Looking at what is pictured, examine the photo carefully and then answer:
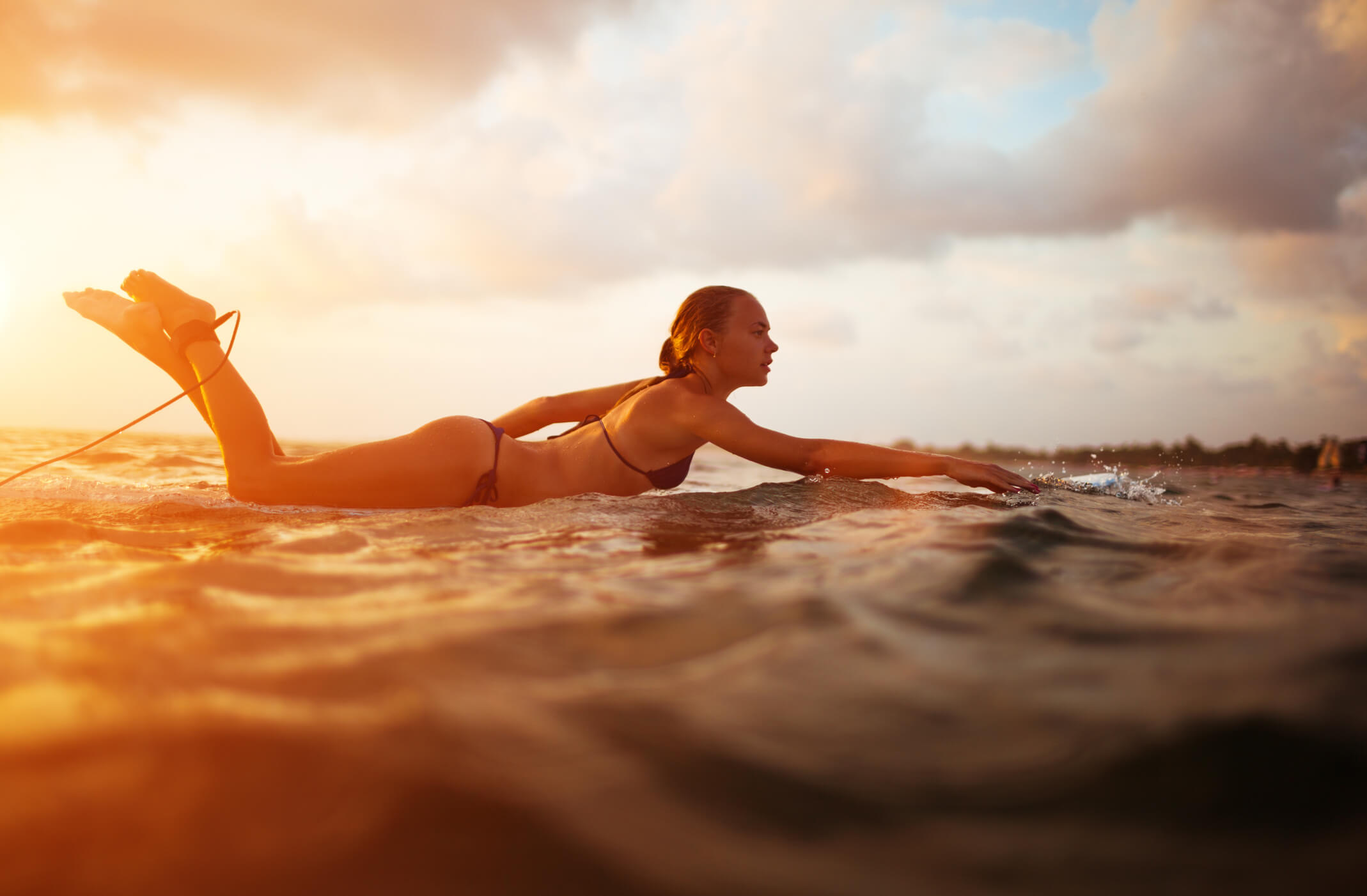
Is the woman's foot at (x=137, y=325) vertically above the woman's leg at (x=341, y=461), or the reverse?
the woman's foot at (x=137, y=325)

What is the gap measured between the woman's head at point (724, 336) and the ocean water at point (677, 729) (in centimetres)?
235

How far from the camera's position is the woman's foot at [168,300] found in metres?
4.03

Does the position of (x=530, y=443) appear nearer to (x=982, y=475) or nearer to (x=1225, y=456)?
(x=982, y=475)

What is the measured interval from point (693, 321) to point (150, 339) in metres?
3.18

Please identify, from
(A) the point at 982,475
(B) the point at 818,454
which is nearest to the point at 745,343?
(B) the point at 818,454

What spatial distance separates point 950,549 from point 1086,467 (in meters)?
21.4

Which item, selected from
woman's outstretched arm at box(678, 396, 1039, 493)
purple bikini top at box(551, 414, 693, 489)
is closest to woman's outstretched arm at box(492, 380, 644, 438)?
purple bikini top at box(551, 414, 693, 489)

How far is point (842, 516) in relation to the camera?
3.43 metres

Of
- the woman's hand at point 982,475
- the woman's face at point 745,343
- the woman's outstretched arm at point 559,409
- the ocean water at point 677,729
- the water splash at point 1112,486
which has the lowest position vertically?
the ocean water at point 677,729

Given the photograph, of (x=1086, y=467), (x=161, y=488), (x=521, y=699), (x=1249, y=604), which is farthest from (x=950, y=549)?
(x=1086, y=467)

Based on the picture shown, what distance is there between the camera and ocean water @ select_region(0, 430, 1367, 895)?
2.74 ft

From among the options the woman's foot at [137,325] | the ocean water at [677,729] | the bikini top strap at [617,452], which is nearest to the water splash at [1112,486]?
the bikini top strap at [617,452]

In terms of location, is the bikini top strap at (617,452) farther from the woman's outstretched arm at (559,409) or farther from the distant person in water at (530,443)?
the woman's outstretched arm at (559,409)

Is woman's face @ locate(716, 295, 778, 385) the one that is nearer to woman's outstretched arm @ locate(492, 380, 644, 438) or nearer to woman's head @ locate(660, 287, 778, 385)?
woman's head @ locate(660, 287, 778, 385)
